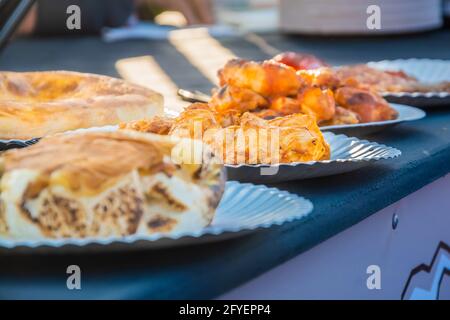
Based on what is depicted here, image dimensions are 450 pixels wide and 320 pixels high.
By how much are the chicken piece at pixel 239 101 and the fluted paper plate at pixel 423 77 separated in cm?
36

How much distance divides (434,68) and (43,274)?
4.09 ft

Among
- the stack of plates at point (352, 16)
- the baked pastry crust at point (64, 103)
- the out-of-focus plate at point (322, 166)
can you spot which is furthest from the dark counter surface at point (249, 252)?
the stack of plates at point (352, 16)

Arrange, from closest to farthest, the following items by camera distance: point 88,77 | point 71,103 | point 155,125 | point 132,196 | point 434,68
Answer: point 132,196 → point 155,125 → point 71,103 → point 88,77 → point 434,68

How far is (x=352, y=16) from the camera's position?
437 cm

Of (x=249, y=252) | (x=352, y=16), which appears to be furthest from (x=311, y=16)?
(x=249, y=252)

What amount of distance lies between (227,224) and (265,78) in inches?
18.6

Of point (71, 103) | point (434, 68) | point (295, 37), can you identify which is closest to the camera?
point (71, 103)

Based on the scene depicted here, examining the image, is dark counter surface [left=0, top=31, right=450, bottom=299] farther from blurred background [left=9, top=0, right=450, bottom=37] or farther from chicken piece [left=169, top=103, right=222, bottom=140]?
blurred background [left=9, top=0, right=450, bottom=37]

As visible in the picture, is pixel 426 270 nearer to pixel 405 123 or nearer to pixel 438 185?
pixel 438 185

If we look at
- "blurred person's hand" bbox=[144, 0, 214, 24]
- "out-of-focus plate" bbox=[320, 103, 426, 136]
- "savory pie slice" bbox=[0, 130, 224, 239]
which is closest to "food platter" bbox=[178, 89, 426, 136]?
"out-of-focus plate" bbox=[320, 103, 426, 136]

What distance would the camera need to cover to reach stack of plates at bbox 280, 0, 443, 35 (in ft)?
14.0

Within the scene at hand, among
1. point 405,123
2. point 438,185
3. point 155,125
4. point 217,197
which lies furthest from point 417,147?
point 217,197

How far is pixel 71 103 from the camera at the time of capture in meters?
1.07

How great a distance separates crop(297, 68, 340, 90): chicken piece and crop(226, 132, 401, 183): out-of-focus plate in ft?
0.86
